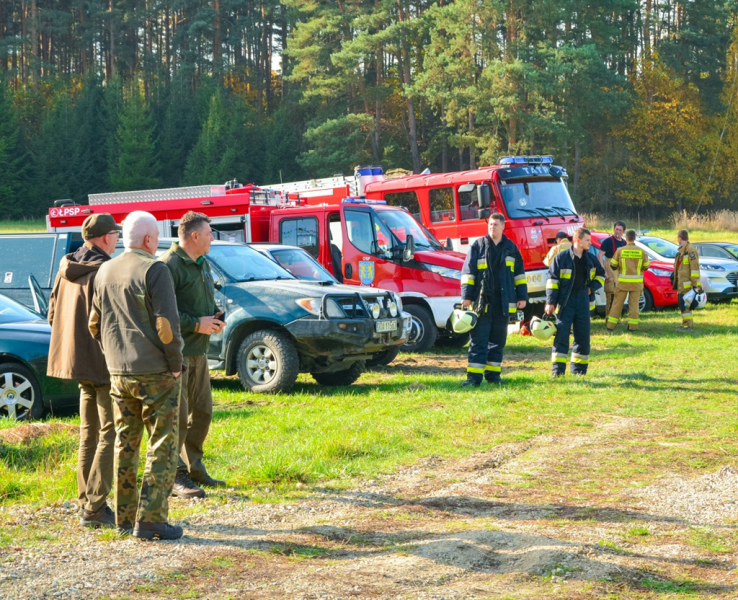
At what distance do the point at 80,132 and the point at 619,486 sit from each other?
61443mm

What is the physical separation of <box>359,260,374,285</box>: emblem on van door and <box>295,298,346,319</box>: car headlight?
13.5ft

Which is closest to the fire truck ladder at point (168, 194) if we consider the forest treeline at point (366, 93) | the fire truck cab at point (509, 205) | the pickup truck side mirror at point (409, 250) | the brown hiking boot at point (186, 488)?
the fire truck cab at point (509, 205)

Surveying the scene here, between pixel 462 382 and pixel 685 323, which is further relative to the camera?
pixel 685 323

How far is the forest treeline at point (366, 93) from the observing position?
4650cm

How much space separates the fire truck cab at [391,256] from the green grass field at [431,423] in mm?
1183

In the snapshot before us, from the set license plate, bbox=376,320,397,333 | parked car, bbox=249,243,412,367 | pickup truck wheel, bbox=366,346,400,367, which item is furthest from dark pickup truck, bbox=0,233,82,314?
pickup truck wheel, bbox=366,346,400,367

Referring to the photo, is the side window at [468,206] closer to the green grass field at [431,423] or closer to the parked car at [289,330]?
the green grass field at [431,423]

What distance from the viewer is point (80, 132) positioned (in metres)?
62.3

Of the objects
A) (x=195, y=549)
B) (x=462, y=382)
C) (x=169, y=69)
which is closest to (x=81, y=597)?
(x=195, y=549)

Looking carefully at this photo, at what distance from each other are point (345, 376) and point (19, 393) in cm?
401

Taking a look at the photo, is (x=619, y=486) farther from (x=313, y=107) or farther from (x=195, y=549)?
(x=313, y=107)

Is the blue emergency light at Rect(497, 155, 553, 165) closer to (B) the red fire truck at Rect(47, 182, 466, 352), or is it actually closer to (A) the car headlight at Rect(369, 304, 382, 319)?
(B) the red fire truck at Rect(47, 182, 466, 352)

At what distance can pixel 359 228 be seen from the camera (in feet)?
47.4

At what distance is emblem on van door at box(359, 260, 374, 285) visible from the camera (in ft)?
46.9
